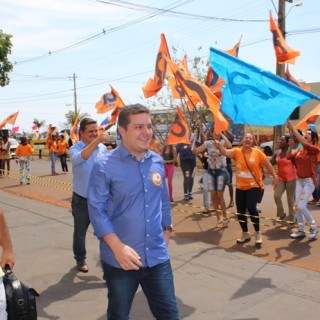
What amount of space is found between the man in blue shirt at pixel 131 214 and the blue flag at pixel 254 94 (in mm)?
3082

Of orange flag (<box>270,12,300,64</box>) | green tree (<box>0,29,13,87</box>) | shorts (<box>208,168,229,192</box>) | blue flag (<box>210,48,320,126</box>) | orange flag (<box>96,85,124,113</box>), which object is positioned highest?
green tree (<box>0,29,13,87</box>)

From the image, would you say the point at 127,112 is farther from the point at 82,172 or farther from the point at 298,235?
the point at 298,235

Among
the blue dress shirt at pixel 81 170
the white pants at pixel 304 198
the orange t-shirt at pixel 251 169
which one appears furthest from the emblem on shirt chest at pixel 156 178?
the white pants at pixel 304 198

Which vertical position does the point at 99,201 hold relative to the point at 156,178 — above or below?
below

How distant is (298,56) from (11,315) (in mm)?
6099

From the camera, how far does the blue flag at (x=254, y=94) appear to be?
5.47 meters

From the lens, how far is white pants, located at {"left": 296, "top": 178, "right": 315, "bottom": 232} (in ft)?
22.1

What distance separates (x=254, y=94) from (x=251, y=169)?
4.25 ft

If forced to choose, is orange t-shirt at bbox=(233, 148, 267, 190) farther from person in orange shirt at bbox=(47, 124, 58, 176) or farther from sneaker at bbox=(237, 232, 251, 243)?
person in orange shirt at bbox=(47, 124, 58, 176)

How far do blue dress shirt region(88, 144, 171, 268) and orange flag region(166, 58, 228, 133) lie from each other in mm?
2799

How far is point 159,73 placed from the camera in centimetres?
802

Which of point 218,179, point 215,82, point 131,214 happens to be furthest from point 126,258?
point 215,82

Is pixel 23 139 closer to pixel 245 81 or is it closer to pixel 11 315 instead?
pixel 245 81

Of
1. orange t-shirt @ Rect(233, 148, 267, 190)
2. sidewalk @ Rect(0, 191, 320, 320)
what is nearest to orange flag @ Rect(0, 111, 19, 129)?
sidewalk @ Rect(0, 191, 320, 320)
